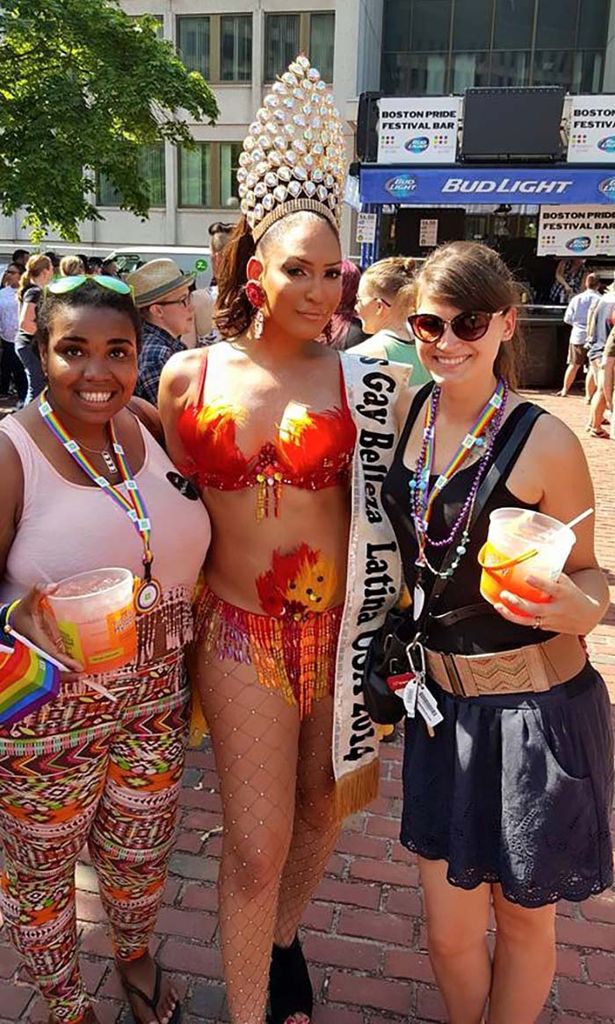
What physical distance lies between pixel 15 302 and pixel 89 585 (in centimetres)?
959

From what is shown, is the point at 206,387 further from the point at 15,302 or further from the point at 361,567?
the point at 15,302

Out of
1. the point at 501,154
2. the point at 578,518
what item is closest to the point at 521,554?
the point at 578,518

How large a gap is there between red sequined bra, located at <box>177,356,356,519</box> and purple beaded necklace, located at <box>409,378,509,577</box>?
266 mm

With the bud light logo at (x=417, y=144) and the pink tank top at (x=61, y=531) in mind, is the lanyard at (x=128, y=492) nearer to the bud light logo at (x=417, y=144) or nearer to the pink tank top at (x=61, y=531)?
the pink tank top at (x=61, y=531)

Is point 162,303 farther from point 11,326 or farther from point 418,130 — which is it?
point 418,130

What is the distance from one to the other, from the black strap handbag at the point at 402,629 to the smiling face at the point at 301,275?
1.94 ft

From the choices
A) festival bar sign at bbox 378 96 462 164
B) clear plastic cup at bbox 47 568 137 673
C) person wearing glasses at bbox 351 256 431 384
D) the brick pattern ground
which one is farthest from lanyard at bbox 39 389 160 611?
festival bar sign at bbox 378 96 462 164

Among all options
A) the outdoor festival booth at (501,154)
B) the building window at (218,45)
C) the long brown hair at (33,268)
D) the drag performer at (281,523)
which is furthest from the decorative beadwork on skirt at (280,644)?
the building window at (218,45)

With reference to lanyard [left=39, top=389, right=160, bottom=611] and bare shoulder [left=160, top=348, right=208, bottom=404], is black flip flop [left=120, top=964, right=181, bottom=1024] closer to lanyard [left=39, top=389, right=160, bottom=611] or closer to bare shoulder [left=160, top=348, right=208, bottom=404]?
lanyard [left=39, top=389, right=160, bottom=611]

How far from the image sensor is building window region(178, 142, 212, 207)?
83.0ft

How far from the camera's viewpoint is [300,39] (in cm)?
2406

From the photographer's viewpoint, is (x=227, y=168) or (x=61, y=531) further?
Answer: (x=227, y=168)

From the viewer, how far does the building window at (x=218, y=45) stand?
24.4m

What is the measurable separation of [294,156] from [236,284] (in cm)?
35
